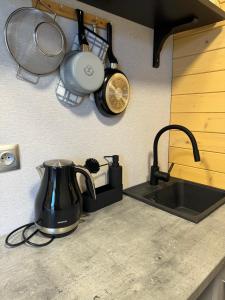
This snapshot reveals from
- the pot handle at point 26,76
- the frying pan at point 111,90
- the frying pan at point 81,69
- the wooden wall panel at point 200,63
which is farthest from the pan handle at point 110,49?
the wooden wall panel at point 200,63

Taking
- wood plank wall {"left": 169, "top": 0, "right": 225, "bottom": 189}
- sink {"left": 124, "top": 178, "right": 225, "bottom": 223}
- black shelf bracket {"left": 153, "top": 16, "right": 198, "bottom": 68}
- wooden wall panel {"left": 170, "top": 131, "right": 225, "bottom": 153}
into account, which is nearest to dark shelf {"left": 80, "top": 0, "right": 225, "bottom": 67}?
black shelf bracket {"left": 153, "top": 16, "right": 198, "bottom": 68}

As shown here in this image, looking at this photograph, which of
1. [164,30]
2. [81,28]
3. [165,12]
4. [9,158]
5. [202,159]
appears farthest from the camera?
[202,159]

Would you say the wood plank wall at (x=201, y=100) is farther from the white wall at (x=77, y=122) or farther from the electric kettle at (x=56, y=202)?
the electric kettle at (x=56, y=202)

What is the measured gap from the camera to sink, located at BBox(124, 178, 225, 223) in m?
1.17

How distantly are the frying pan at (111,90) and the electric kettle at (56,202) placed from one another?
342 millimetres

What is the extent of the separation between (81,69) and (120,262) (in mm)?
675

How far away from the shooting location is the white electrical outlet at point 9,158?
0.76 m

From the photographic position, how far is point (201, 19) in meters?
1.07

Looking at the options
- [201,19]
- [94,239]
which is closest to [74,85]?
[94,239]

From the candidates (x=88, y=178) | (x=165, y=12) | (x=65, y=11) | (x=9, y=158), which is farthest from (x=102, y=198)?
(x=165, y=12)

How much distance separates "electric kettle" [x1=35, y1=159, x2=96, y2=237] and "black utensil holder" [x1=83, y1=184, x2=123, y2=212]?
6.7 inches

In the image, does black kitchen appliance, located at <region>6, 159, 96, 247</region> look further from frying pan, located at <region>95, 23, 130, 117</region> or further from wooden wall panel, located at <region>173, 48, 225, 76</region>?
wooden wall panel, located at <region>173, 48, 225, 76</region>

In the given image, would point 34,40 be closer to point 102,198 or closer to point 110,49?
point 110,49

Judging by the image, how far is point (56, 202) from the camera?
762 mm
